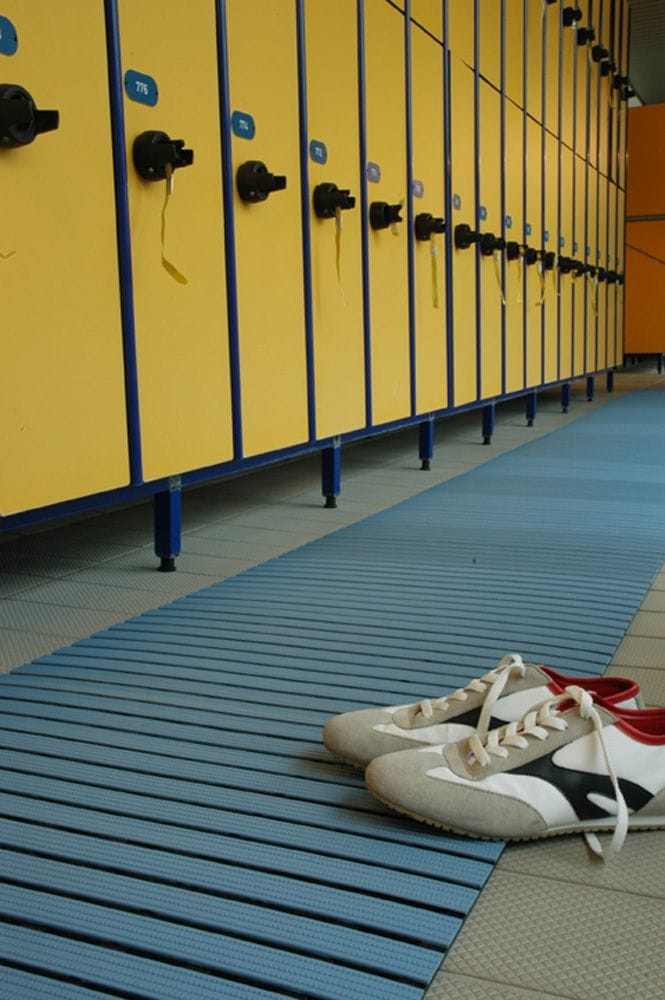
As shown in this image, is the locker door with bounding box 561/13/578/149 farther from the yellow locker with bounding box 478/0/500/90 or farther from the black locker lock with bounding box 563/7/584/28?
the yellow locker with bounding box 478/0/500/90

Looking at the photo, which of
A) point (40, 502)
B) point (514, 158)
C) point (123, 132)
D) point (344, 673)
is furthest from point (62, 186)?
point (514, 158)

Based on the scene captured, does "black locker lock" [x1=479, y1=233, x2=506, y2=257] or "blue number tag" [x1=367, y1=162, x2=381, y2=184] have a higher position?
"blue number tag" [x1=367, y1=162, x2=381, y2=184]

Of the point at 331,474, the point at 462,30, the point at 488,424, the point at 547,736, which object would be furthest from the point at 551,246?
the point at 547,736

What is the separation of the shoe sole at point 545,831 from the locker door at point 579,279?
758 cm

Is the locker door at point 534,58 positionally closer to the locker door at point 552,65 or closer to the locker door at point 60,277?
the locker door at point 552,65

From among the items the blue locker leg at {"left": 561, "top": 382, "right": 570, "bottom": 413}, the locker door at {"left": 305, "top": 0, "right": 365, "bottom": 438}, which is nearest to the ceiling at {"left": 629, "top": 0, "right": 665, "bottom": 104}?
the blue locker leg at {"left": 561, "top": 382, "right": 570, "bottom": 413}

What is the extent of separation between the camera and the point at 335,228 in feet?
13.5

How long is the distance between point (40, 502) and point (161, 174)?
1034 millimetres

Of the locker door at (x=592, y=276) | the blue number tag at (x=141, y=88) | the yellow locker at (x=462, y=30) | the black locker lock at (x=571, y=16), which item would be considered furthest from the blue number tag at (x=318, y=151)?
the locker door at (x=592, y=276)

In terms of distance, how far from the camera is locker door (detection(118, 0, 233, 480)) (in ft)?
9.45

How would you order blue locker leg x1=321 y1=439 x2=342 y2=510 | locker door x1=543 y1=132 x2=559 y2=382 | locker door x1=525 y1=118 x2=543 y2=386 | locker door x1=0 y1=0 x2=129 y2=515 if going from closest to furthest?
1. locker door x1=0 y1=0 x2=129 y2=515
2. blue locker leg x1=321 y1=439 x2=342 y2=510
3. locker door x1=525 y1=118 x2=543 y2=386
4. locker door x1=543 y1=132 x2=559 y2=382

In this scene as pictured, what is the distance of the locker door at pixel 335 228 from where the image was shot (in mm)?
3895

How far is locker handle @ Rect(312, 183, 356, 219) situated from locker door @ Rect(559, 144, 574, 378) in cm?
450

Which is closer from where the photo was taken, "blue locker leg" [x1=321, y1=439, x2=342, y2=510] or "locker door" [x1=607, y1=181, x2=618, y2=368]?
"blue locker leg" [x1=321, y1=439, x2=342, y2=510]
